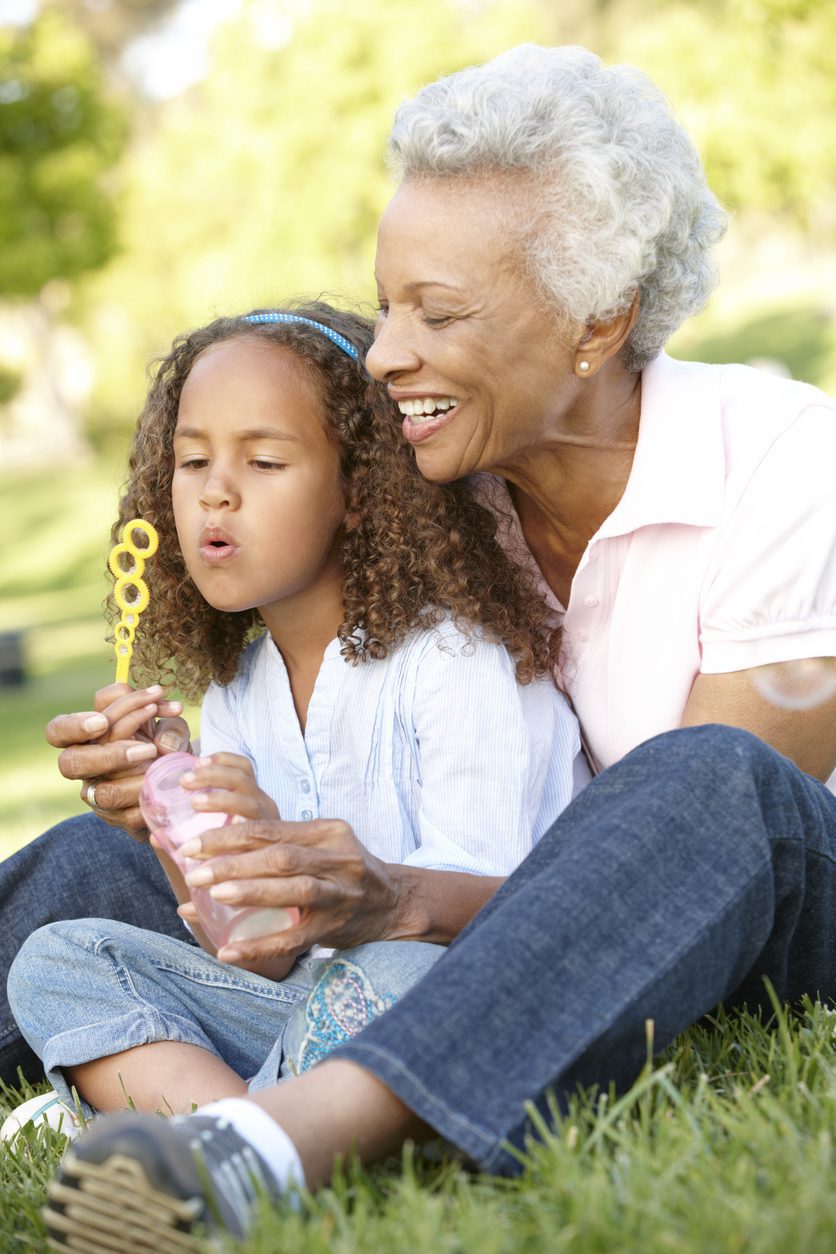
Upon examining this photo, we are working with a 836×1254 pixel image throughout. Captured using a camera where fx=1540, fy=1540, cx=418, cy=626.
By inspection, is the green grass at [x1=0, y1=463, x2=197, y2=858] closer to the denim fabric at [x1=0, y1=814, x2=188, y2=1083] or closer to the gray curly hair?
the denim fabric at [x1=0, y1=814, x2=188, y2=1083]

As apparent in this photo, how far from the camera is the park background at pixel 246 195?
42.1 feet

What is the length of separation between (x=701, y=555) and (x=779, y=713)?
1.01 feet

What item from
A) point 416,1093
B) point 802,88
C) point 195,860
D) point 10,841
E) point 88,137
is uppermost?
point 88,137

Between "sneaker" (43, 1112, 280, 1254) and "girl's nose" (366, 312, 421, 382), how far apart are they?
1338mm

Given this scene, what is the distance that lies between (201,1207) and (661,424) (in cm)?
162

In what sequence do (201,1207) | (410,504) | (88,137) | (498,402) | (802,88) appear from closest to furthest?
1. (201,1207)
2. (498,402)
3. (410,504)
4. (802,88)
5. (88,137)

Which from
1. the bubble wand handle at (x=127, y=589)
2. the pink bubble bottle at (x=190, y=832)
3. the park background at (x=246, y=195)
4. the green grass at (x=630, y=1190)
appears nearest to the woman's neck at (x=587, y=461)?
the bubble wand handle at (x=127, y=589)

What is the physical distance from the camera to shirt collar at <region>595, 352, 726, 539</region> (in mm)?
2596

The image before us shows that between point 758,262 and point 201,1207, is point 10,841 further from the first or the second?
point 758,262

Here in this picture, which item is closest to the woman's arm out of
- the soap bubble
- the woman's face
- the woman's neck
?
the soap bubble

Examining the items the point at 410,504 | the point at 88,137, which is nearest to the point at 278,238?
the point at 88,137

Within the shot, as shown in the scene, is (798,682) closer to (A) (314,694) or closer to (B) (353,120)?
(A) (314,694)

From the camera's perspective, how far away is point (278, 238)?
17.7 metres

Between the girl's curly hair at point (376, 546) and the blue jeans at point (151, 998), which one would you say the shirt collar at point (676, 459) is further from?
the blue jeans at point (151, 998)
